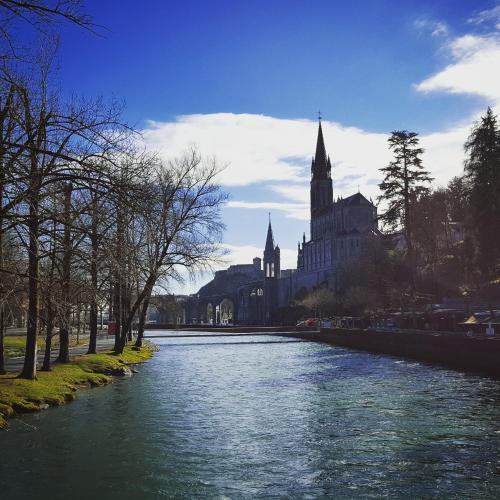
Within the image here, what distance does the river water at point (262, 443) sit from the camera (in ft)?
36.5

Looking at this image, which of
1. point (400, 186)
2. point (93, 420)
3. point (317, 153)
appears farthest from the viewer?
point (317, 153)

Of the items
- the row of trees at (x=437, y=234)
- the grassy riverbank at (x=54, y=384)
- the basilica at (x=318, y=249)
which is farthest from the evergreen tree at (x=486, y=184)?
the basilica at (x=318, y=249)

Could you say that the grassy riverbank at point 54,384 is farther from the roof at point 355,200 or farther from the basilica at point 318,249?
the roof at point 355,200

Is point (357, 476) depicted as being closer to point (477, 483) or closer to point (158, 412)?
point (477, 483)

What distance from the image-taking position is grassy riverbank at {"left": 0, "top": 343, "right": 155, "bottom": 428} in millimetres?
18672

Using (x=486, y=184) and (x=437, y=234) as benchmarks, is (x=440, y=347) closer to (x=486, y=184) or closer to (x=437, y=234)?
(x=486, y=184)

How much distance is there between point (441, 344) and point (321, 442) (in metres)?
24.4

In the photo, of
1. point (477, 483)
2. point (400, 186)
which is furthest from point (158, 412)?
point (400, 186)

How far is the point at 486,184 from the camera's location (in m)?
44.6

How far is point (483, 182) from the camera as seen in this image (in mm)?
44781

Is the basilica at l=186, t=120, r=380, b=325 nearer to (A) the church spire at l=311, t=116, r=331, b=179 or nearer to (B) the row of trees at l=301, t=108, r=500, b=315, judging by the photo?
(A) the church spire at l=311, t=116, r=331, b=179

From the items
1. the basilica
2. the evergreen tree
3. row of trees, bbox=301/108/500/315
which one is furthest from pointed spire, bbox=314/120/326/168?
the evergreen tree

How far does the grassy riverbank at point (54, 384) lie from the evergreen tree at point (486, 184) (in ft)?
→ 96.2

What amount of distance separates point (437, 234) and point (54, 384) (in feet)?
201
